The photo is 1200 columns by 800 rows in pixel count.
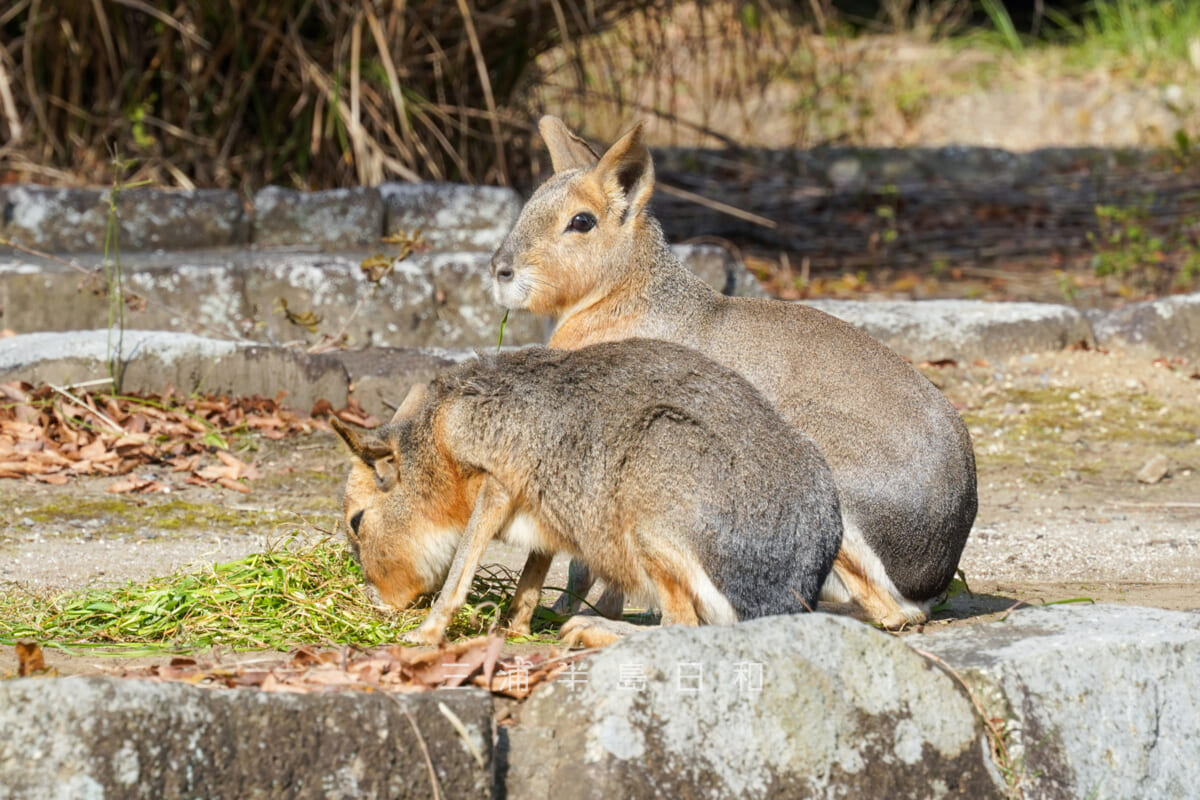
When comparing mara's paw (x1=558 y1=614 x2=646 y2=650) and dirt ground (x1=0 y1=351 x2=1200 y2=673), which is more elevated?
mara's paw (x1=558 y1=614 x2=646 y2=650)

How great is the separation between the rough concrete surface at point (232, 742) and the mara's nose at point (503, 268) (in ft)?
7.35

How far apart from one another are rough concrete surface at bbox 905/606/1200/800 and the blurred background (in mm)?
5013

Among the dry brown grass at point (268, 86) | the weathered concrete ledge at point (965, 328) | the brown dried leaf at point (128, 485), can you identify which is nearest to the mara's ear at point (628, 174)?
the brown dried leaf at point (128, 485)

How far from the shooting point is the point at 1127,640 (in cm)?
347

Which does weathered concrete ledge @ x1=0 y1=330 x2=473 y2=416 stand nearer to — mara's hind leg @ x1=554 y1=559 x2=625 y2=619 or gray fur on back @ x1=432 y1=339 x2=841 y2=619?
mara's hind leg @ x1=554 y1=559 x2=625 y2=619

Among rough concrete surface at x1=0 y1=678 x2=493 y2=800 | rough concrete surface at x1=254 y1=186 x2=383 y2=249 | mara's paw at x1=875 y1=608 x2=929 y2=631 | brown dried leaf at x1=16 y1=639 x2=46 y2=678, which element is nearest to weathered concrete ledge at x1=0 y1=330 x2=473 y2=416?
rough concrete surface at x1=254 y1=186 x2=383 y2=249

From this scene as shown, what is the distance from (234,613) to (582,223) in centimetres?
186

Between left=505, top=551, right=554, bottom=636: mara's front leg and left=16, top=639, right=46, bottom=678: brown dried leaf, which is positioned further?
left=505, top=551, right=554, bottom=636: mara's front leg

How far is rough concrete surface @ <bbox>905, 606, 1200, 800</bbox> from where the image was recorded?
3.32 metres

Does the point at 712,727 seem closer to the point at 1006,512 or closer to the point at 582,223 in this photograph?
the point at 582,223

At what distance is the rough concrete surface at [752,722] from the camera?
3.04 m

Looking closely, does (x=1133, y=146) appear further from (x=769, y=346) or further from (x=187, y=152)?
(x=769, y=346)

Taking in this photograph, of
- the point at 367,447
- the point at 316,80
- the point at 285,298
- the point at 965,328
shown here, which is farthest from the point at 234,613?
the point at 316,80

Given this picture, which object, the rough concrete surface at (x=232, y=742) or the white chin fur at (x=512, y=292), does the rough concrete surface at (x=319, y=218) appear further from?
the rough concrete surface at (x=232, y=742)
